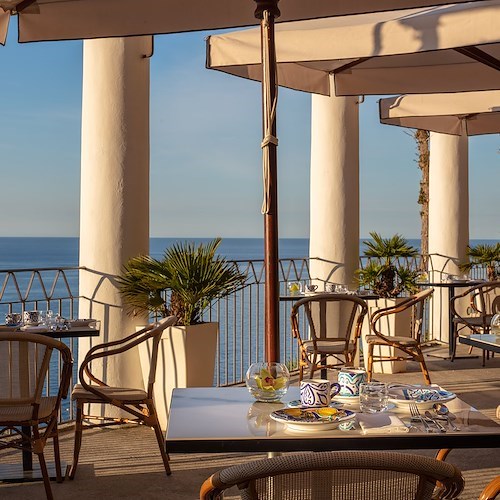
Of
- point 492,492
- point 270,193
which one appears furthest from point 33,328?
point 492,492

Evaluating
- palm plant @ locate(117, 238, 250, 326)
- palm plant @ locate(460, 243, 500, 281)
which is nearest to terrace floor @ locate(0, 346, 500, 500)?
palm plant @ locate(117, 238, 250, 326)

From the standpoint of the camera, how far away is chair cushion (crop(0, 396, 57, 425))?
4.19 m

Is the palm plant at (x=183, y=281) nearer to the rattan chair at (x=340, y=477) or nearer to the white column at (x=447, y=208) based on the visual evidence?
the rattan chair at (x=340, y=477)

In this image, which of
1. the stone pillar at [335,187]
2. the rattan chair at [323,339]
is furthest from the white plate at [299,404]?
the stone pillar at [335,187]

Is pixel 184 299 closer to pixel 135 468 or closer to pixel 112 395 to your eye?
pixel 112 395

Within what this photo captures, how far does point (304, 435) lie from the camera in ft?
8.59

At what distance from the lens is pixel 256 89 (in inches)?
2042

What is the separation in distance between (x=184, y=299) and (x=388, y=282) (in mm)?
3269

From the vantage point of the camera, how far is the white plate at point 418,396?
9.85 ft

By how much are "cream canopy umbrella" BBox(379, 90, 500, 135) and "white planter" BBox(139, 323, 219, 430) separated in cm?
347

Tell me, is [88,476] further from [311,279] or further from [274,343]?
[311,279]

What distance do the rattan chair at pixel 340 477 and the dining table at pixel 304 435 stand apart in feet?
2.12

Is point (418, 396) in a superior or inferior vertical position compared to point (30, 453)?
superior

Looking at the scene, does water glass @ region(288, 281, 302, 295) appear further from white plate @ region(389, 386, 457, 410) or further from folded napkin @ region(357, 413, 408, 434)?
folded napkin @ region(357, 413, 408, 434)
